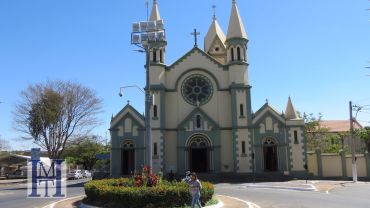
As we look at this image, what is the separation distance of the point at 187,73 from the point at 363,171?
20362 millimetres

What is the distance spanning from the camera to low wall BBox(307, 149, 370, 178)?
43.0m

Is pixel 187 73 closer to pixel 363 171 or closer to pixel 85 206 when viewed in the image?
pixel 363 171

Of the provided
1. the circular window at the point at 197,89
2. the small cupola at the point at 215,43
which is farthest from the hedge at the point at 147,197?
the small cupola at the point at 215,43

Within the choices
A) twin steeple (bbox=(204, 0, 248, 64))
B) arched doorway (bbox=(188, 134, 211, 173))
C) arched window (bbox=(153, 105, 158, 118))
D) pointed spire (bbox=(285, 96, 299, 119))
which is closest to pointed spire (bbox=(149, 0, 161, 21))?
twin steeple (bbox=(204, 0, 248, 64))

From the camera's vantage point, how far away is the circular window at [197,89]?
147 ft

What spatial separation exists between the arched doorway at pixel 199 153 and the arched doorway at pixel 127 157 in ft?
19.1

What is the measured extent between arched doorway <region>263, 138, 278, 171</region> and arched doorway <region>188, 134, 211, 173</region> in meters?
5.78

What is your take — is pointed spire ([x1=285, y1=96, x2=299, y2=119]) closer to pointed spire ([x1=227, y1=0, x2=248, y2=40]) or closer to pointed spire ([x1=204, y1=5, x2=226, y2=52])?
pointed spire ([x1=227, y1=0, x2=248, y2=40])

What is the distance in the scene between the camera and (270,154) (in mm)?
44000

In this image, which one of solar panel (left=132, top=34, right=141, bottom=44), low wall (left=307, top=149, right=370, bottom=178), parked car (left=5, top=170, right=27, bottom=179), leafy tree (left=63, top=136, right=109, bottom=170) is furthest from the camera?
leafy tree (left=63, top=136, right=109, bottom=170)

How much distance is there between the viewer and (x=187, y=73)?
45.2 m

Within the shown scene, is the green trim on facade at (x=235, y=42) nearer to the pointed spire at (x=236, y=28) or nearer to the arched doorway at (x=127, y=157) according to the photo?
the pointed spire at (x=236, y=28)

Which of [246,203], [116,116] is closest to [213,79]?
[116,116]

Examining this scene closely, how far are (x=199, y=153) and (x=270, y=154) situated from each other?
7268 mm
